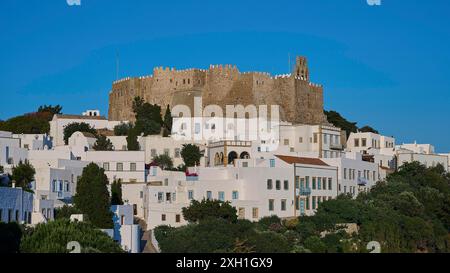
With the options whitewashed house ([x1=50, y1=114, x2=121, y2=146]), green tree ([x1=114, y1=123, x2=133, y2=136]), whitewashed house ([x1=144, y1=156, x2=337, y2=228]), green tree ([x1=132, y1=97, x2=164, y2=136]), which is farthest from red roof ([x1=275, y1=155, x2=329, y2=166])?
whitewashed house ([x1=50, y1=114, x2=121, y2=146])

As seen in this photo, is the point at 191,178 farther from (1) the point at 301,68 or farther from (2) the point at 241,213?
(1) the point at 301,68

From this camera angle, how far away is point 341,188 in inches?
1949

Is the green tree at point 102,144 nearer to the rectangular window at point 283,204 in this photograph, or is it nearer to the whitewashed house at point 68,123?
the whitewashed house at point 68,123

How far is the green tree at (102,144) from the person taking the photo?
54.0m

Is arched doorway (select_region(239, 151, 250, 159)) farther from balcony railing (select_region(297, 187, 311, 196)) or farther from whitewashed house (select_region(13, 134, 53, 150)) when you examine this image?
whitewashed house (select_region(13, 134, 53, 150))

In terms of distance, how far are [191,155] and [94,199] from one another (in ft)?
58.9

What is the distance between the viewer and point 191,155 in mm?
54938

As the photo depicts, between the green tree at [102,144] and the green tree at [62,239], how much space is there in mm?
23415

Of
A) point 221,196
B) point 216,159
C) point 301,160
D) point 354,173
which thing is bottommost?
point 221,196

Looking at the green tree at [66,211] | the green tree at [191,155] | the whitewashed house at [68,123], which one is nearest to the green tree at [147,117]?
the whitewashed house at [68,123]

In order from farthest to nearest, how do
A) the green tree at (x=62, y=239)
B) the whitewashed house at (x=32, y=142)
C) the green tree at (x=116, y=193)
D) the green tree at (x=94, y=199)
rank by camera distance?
the whitewashed house at (x=32, y=142), the green tree at (x=116, y=193), the green tree at (x=94, y=199), the green tree at (x=62, y=239)

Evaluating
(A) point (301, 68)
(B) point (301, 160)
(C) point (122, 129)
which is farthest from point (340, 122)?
(B) point (301, 160)

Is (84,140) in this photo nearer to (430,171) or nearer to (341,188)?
(341,188)
